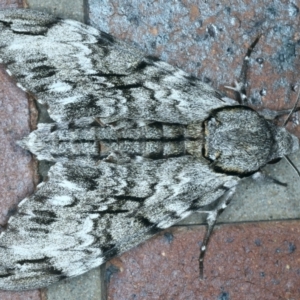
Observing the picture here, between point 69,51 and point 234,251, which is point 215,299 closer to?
point 234,251

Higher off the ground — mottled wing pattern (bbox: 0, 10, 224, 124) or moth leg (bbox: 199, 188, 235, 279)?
mottled wing pattern (bbox: 0, 10, 224, 124)

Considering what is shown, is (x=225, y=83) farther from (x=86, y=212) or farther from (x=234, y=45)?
(x=86, y=212)

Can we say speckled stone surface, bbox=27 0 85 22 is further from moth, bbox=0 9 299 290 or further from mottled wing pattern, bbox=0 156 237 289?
mottled wing pattern, bbox=0 156 237 289

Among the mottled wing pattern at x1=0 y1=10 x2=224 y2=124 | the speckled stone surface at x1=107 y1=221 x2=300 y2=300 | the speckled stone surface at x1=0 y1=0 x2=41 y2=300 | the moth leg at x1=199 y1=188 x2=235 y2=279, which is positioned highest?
the mottled wing pattern at x1=0 y1=10 x2=224 y2=124

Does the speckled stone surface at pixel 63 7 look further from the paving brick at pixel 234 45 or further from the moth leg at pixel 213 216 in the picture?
the moth leg at pixel 213 216

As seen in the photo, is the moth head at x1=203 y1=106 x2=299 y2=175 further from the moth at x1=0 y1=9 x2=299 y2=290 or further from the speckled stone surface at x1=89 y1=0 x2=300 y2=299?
the speckled stone surface at x1=89 y1=0 x2=300 y2=299

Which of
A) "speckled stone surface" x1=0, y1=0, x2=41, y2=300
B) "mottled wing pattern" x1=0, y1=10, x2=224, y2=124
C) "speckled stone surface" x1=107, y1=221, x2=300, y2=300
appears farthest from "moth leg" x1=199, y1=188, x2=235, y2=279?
"speckled stone surface" x1=0, y1=0, x2=41, y2=300

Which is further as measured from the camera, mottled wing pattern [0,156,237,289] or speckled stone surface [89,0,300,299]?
speckled stone surface [89,0,300,299]
